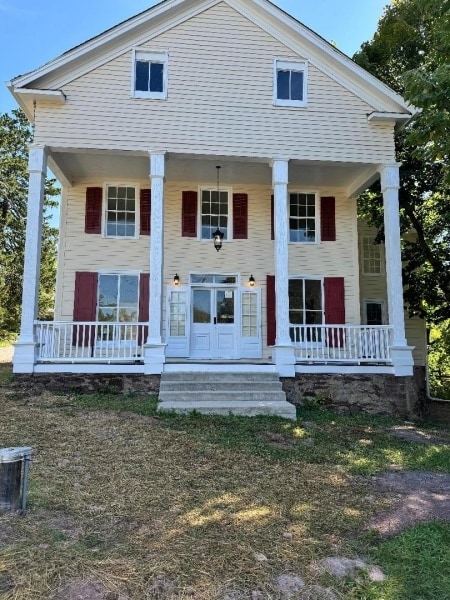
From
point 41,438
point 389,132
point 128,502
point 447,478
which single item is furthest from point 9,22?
point 447,478

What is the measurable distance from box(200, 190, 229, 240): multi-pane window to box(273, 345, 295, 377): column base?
3800mm

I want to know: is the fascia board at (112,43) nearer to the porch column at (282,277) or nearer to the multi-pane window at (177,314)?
the porch column at (282,277)

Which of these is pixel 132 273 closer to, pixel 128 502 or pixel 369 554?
pixel 128 502

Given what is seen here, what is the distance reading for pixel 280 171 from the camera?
9664 mm

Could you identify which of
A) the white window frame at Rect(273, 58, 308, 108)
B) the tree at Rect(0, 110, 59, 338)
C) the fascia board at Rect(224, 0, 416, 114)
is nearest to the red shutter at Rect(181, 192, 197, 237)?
the white window frame at Rect(273, 58, 308, 108)

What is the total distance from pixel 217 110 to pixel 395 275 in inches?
201

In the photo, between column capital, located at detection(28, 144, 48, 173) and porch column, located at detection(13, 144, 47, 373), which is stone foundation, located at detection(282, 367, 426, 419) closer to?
porch column, located at detection(13, 144, 47, 373)

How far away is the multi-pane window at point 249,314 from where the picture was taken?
1130 centimetres

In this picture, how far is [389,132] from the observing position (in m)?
10.1

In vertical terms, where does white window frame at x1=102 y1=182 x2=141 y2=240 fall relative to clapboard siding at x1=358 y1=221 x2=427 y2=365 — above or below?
above

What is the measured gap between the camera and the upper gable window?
1010cm

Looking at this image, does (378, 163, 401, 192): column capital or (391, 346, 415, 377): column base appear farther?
(378, 163, 401, 192): column capital

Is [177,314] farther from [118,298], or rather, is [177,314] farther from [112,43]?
[112,43]

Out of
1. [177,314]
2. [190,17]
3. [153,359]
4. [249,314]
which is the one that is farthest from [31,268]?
[190,17]
